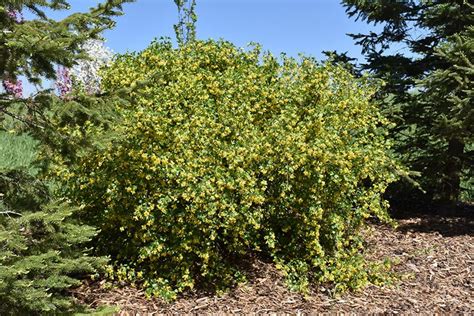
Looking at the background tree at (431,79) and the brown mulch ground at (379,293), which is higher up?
the background tree at (431,79)

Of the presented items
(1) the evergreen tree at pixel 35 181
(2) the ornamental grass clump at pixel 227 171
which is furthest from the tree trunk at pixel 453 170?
(1) the evergreen tree at pixel 35 181

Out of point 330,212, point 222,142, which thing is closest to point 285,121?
point 222,142

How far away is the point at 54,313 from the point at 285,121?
9.16 feet

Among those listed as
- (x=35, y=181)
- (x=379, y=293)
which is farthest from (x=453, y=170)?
(x=35, y=181)

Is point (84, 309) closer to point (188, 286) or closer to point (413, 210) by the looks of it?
point (188, 286)

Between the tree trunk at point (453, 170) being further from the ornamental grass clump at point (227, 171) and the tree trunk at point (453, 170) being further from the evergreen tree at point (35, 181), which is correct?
the evergreen tree at point (35, 181)

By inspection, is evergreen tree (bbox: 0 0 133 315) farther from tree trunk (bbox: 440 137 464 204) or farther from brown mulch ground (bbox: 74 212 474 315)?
tree trunk (bbox: 440 137 464 204)

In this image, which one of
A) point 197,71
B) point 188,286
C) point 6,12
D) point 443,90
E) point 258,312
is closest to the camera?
point 6,12

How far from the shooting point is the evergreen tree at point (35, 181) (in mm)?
3408

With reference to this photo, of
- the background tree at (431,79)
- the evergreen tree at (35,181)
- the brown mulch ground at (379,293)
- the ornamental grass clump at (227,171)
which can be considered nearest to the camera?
the evergreen tree at (35,181)

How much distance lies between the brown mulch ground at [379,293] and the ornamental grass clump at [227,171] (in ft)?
0.55

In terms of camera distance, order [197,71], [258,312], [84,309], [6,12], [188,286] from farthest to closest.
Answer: [197,71] < [188,286] < [258,312] < [84,309] < [6,12]

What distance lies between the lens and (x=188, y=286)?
562 cm

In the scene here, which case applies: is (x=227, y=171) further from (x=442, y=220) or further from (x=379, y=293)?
(x=442, y=220)
